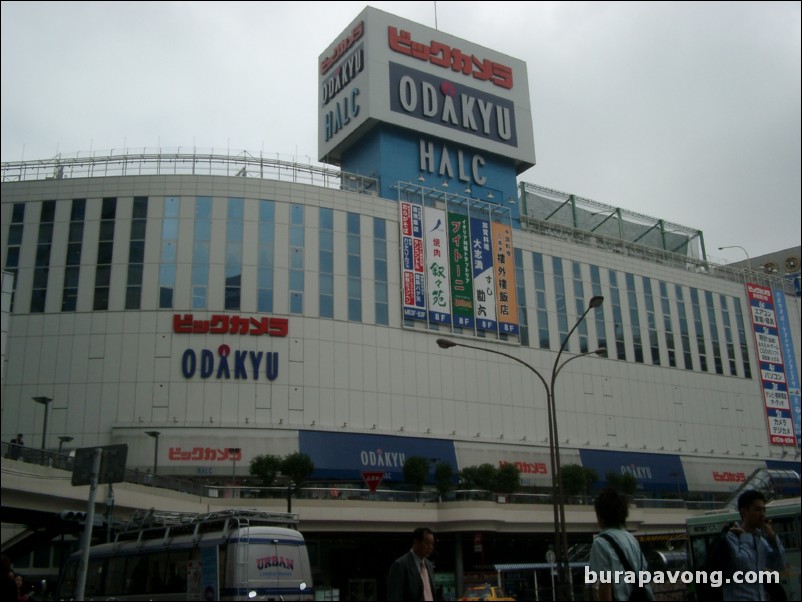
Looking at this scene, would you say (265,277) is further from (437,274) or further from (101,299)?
(437,274)

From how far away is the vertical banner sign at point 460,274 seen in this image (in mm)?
50125

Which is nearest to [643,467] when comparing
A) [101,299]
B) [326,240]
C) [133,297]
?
[326,240]

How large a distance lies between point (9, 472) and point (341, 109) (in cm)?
3542

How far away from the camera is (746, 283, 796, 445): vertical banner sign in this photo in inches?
2613

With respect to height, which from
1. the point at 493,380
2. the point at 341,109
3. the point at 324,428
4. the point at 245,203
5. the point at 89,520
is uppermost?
the point at 341,109

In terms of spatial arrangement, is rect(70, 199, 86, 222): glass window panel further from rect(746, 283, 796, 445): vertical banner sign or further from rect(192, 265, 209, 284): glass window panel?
rect(746, 283, 796, 445): vertical banner sign

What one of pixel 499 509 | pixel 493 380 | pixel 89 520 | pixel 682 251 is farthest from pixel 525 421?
pixel 89 520

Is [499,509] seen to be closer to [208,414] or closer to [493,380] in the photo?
[493,380]

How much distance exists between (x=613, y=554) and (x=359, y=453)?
38119 millimetres

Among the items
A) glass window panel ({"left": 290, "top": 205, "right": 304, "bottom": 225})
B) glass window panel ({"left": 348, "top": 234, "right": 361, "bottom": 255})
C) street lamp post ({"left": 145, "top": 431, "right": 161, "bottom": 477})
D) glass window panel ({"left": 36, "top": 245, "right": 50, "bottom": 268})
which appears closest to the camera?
street lamp post ({"left": 145, "top": 431, "right": 161, "bottom": 477})

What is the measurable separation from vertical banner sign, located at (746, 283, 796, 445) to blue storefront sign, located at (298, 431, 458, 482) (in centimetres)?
3360

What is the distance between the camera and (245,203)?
154 ft

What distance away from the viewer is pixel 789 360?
69000 mm

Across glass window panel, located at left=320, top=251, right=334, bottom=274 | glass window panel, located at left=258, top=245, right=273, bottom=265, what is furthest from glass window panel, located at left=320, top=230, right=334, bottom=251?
glass window panel, located at left=258, top=245, right=273, bottom=265
